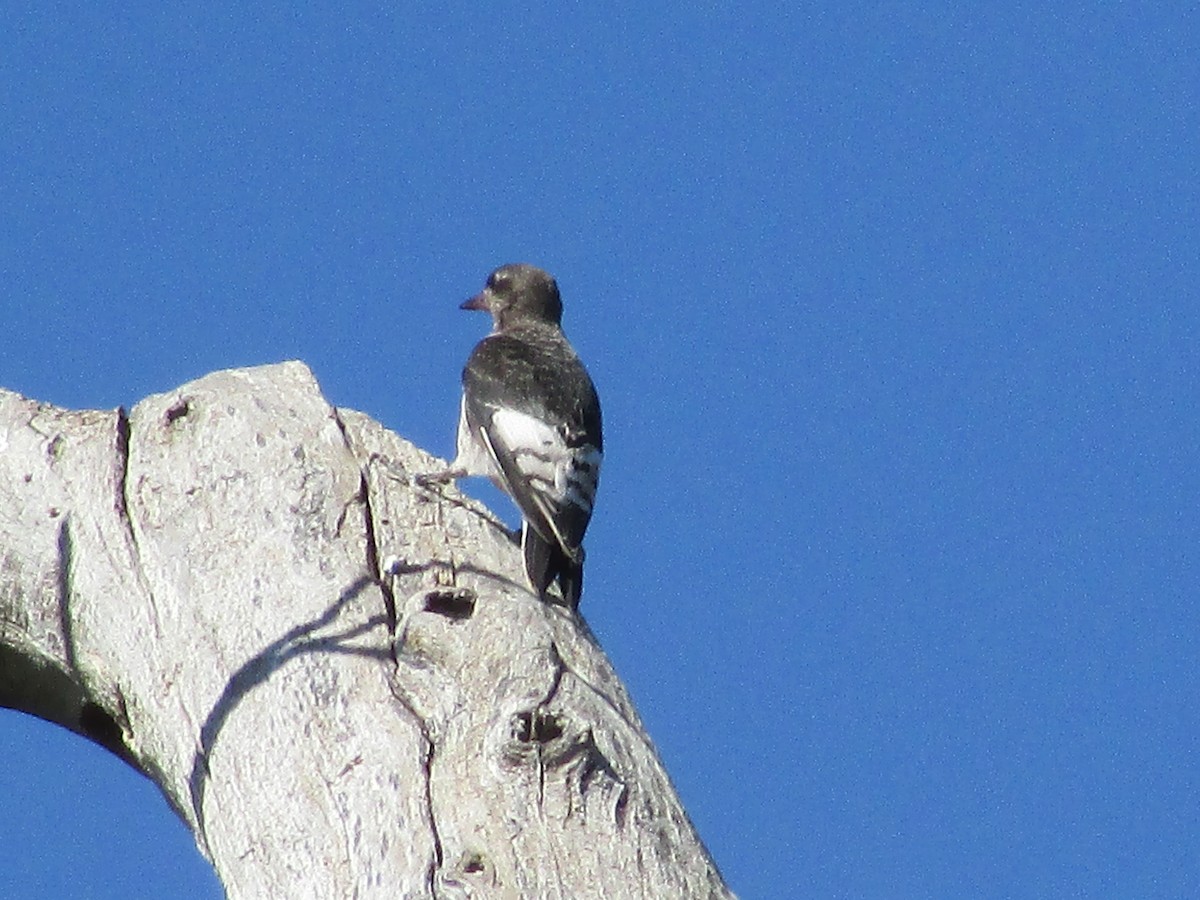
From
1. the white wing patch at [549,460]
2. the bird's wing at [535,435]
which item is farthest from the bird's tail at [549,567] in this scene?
the white wing patch at [549,460]

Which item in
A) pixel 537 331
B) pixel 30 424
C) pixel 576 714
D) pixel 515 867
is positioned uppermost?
pixel 537 331

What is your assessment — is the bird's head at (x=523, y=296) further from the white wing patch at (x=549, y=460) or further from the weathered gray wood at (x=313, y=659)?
the weathered gray wood at (x=313, y=659)

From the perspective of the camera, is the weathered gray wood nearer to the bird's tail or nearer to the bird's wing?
the bird's tail

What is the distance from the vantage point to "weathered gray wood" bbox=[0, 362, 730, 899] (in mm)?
4750

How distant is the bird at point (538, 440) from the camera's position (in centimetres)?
650

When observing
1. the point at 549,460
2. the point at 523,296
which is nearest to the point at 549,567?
the point at 549,460

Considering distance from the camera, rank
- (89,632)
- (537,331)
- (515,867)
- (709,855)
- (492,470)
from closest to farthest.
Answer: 1. (515,867)
2. (709,855)
3. (89,632)
4. (492,470)
5. (537,331)

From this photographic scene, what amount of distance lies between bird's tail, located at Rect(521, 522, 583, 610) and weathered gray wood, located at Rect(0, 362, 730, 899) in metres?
0.07

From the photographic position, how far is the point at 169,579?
5.68m

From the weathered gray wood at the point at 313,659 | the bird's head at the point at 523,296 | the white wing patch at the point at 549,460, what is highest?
the bird's head at the point at 523,296

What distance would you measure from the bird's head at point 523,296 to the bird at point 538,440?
2.82 ft

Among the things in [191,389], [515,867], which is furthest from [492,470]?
[515,867]

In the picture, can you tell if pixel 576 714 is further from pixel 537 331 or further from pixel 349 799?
pixel 537 331

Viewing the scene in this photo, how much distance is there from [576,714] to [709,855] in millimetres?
499
